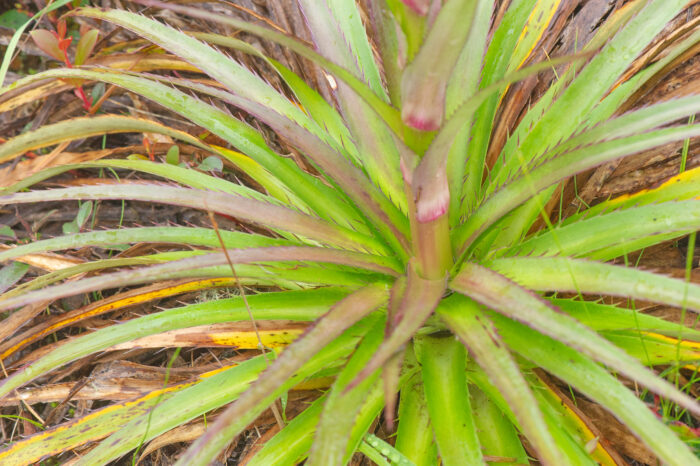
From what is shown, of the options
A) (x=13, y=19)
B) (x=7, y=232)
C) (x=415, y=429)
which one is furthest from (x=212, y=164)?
(x=13, y=19)

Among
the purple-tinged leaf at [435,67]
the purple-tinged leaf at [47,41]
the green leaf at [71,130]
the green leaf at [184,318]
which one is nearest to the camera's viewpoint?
the purple-tinged leaf at [435,67]

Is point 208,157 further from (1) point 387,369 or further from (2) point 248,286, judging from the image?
(1) point 387,369

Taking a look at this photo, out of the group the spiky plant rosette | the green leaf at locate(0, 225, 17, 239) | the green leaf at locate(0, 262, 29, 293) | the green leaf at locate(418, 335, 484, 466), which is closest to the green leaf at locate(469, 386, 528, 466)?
the spiky plant rosette

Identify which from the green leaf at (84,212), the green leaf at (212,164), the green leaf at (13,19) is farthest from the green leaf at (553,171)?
the green leaf at (13,19)

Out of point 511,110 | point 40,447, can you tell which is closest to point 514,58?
point 511,110

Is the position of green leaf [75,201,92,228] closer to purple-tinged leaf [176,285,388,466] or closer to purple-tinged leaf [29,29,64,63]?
purple-tinged leaf [29,29,64,63]

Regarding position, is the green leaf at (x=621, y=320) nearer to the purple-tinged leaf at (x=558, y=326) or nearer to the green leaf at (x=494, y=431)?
the purple-tinged leaf at (x=558, y=326)

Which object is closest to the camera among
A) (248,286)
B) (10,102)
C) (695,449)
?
(695,449)
